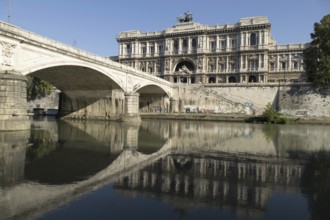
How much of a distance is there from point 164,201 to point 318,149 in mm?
14620

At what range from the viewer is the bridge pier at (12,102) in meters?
22.0

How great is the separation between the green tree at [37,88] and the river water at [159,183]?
54.4 meters

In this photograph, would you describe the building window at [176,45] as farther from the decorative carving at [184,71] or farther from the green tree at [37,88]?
the green tree at [37,88]

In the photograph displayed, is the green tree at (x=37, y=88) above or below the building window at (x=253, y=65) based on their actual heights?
below

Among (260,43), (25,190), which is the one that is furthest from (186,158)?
(260,43)

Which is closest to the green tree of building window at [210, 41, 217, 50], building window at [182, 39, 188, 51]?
building window at [182, 39, 188, 51]

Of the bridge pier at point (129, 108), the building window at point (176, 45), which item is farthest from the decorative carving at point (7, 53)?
the building window at point (176, 45)

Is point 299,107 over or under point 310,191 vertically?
over

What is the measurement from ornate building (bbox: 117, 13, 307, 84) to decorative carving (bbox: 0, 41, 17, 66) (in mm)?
61022

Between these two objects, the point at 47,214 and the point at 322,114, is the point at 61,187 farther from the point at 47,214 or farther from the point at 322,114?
the point at 322,114

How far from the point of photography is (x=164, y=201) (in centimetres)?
886

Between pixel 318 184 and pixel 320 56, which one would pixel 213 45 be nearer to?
pixel 320 56

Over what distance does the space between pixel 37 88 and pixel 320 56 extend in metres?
56.3

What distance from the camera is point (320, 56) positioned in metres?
50.0
